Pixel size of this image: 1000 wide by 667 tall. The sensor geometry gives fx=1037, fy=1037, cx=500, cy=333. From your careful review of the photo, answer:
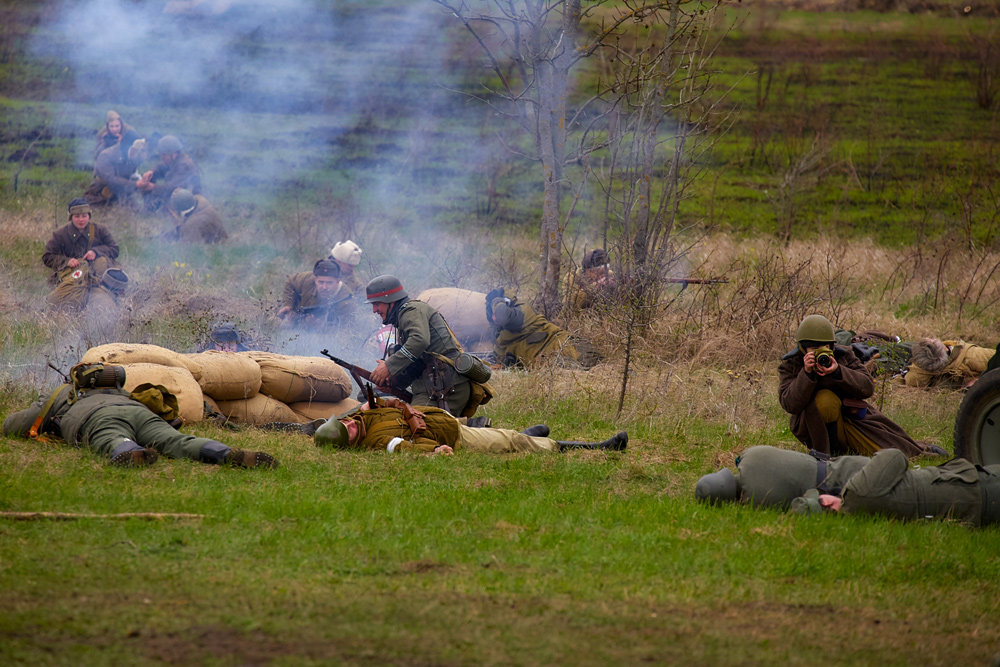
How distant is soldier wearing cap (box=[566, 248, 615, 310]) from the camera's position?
38.0ft

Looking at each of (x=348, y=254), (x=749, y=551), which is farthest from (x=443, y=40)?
(x=749, y=551)

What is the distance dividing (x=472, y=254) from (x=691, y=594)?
11230mm

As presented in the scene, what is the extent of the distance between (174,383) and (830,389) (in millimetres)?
4539

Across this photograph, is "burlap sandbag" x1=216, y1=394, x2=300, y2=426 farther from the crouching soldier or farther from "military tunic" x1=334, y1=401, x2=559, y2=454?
the crouching soldier

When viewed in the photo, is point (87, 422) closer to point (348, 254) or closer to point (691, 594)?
point (691, 594)

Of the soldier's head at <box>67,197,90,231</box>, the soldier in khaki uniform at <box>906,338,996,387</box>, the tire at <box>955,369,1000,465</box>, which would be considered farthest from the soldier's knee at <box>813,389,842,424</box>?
the soldier's head at <box>67,197,90,231</box>

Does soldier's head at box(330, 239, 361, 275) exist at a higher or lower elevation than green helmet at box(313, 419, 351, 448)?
higher

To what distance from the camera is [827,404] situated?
6.98 meters

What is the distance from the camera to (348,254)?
11617mm

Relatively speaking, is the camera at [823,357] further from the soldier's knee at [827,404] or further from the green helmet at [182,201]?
the green helmet at [182,201]

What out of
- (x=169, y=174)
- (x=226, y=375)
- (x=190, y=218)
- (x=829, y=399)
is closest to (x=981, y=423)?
(x=829, y=399)

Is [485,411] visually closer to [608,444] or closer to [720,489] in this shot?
[608,444]

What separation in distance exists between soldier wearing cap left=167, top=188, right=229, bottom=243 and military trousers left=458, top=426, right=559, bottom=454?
26.2 feet

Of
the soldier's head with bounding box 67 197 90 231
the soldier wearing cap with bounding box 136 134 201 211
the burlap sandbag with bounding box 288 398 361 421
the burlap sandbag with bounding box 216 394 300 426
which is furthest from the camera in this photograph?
the soldier wearing cap with bounding box 136 134 201 211
